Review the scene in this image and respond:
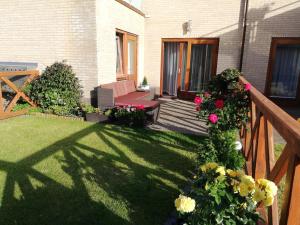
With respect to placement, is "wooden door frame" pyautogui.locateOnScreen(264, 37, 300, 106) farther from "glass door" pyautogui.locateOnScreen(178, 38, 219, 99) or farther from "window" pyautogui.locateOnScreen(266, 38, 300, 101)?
"glass door" pyautogui.locateOnScreen(178, 38, 219, 99)

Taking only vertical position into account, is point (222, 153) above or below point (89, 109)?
above

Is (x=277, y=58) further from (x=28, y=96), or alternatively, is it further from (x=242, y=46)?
(x=28, y=96)

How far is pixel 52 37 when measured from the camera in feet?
22.7

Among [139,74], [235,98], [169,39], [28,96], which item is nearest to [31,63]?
[28,96]

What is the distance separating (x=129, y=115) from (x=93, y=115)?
92 centimetres

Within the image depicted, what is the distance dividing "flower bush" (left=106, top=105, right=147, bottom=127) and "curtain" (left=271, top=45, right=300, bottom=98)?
558 centimetres

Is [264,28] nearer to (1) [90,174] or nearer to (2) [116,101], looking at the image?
(2) [116,101]

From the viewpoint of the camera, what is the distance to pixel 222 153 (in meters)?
3.14

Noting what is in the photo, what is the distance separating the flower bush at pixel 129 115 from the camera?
592cm

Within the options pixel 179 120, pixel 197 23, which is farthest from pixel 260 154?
pixel 197 23

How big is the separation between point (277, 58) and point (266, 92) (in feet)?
4.01

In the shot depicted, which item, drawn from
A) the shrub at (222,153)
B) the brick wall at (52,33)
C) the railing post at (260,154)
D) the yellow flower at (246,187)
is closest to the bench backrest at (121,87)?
the brick wall at (52,33)

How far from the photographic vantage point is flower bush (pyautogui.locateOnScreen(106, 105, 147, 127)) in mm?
5918

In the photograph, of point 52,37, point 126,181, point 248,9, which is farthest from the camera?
point 248,9
